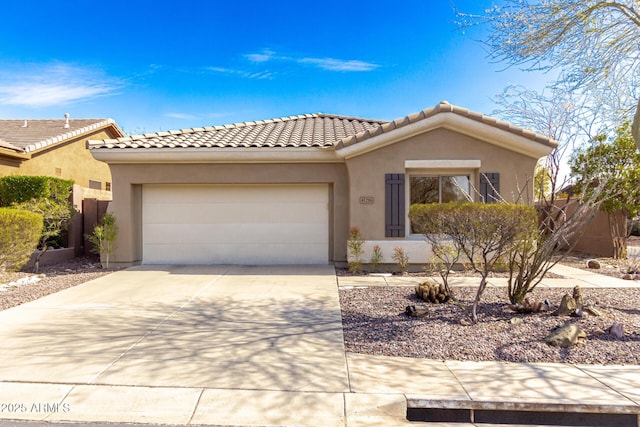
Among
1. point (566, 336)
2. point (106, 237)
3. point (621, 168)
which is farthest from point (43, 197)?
point (621, 168)

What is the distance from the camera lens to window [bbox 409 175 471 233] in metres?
9.46

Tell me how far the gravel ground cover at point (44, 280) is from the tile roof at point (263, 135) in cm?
324

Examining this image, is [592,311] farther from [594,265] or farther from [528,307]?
[594,265]

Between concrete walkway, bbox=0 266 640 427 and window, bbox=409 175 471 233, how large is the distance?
5.05 m

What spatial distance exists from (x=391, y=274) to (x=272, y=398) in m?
6.16

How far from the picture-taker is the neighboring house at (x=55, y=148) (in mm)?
12016

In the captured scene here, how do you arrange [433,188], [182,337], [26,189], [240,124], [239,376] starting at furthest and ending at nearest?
1. [240,124]
2. [26,189]
3. [433,188]
4. [182,337]
5. [239,376]

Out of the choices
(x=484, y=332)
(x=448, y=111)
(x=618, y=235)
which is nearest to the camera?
(x=484, y=332)

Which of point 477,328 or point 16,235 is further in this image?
point 16,235

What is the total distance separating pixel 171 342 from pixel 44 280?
5.69 m

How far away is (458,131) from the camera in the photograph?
9109 millimetres

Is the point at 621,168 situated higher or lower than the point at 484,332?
higher

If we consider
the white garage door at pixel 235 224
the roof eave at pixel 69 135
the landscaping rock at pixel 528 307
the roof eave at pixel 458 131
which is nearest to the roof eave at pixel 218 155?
the roof eave at pixel 458 131

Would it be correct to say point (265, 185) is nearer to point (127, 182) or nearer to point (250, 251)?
point (250, 251)
